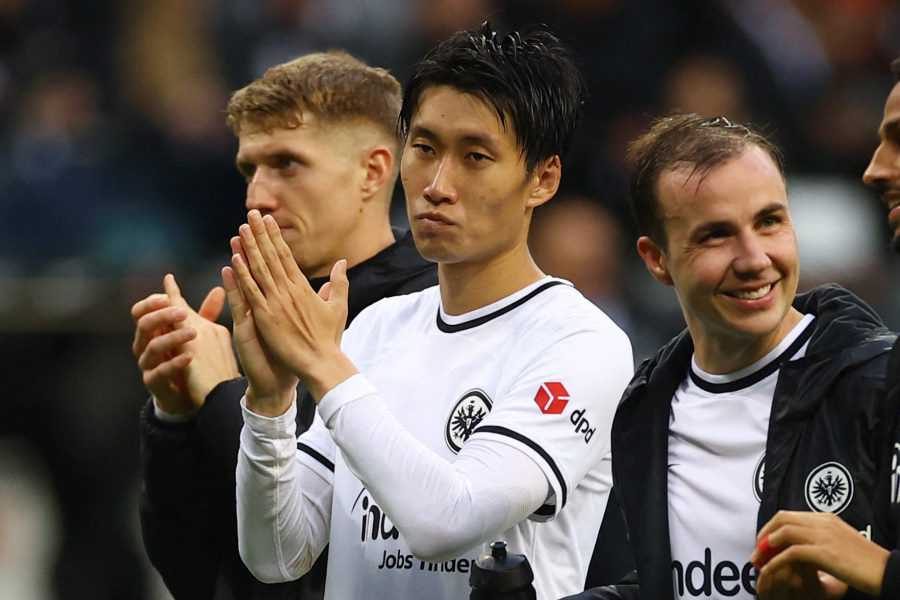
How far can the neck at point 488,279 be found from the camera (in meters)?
3.09

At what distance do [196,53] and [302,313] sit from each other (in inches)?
196

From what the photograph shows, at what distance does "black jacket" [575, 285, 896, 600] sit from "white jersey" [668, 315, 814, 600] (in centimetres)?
3

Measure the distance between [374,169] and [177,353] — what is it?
2.66ft

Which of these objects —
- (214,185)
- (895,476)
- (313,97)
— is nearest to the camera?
(895,476)

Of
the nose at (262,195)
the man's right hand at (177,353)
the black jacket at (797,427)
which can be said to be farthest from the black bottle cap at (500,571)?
the nose at (262,195)

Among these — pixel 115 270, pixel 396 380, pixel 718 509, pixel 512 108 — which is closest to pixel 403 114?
pixel 512 108

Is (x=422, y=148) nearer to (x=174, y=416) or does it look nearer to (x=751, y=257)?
(x=751, y=257)

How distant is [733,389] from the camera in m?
2.71

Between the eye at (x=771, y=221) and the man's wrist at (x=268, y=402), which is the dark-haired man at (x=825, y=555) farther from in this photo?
the man's wrist at (x=268, y=402)

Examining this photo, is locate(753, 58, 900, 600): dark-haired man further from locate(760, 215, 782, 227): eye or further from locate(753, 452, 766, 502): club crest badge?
locate(760, 215, 782, 227): eye

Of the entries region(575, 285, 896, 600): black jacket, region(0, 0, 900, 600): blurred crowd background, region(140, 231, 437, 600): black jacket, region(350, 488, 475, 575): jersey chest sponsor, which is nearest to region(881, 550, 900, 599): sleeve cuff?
region(575, 285, 896, 600): black jacket

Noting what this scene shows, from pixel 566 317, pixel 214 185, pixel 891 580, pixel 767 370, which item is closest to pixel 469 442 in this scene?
pixel 566 317

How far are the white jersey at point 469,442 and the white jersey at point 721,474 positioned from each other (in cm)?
23

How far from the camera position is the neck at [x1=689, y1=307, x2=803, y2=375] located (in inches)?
106
